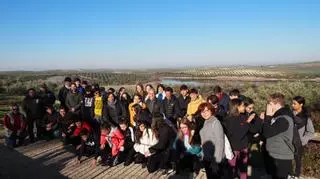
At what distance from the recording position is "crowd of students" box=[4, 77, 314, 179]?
493cm

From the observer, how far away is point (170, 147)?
297 inches

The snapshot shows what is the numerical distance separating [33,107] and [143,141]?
16.5 feet

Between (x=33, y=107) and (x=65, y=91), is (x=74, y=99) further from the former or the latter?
(x=33, y=107)

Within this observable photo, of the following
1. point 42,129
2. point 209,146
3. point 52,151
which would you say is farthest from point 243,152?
point 42,129

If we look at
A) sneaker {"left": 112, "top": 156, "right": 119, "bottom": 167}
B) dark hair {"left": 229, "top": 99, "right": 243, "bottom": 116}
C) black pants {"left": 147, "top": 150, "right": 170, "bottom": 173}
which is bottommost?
sneaker {"left": 112, "top": 156, "right": 119, "bottom": 167}

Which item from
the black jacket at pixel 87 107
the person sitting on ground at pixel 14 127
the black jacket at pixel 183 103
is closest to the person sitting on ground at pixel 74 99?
the black jacket at pixel 87 107

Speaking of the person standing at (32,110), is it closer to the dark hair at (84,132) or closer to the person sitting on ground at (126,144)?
the dark hair at (84,132)

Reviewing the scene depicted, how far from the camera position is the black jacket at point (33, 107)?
11070 millimetres

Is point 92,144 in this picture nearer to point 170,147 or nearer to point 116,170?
point 116,170

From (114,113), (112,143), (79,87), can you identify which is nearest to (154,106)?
(114,113)

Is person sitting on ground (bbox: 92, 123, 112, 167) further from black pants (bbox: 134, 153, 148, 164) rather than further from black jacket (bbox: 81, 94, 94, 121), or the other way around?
black jacket (bbox: 81, 94, 94, 121)

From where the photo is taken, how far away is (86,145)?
8.77 metres

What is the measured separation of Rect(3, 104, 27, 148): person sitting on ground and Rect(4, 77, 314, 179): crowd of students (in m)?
0.03

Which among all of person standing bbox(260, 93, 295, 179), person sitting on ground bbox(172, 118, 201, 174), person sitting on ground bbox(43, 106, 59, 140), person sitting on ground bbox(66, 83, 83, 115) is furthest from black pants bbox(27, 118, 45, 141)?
person standing bbox(260, 93, 295, 179)
